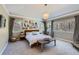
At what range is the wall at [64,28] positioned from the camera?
2.40 meters

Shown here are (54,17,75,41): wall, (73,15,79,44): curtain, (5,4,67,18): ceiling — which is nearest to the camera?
(5,4,67,18): ceiling

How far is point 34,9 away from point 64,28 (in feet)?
3.29

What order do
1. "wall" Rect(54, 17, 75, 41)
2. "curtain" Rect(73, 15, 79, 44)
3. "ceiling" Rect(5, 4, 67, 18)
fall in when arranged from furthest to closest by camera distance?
"wall" Rect(54, 17, 75, 41) → "curtain" Rect(73, 15, 79, 44) → "ceiling" Rect(5, 4, 67, 18)

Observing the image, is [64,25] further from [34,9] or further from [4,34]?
[4,34]

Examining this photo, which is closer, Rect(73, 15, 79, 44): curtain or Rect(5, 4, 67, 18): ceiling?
Rect(5, 4, 67, 18): ceiling

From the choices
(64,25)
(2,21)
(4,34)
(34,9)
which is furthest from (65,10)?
(4,34)

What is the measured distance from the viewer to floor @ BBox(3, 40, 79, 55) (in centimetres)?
221

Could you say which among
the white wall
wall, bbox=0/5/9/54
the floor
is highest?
the white wall

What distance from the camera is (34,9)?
7.55 ft

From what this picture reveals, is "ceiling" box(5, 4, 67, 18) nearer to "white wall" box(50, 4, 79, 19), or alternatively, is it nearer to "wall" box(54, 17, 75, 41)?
"white wall" box(50, 4, 79, 19)

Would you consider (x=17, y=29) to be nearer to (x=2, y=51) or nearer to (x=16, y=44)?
(x=16, y=44)

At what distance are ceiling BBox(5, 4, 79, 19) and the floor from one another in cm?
83

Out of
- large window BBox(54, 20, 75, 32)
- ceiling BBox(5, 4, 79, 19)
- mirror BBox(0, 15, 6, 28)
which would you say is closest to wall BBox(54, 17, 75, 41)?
large window BBox(54, 20, 75, 32)

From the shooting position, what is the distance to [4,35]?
263 cm
